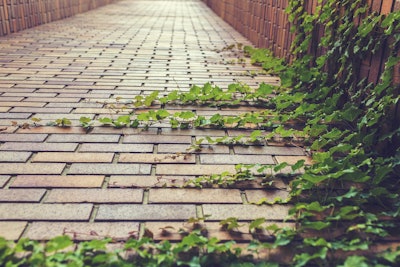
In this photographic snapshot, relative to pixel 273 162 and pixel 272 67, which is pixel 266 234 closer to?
pixel 273 162

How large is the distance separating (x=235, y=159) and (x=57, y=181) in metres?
0.77

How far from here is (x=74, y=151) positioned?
1975 millimetres

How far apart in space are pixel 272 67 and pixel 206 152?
6.02 ft

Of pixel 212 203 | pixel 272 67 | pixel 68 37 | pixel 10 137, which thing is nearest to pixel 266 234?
pixel 212 203

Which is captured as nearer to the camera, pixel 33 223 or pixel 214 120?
pixel 33 223

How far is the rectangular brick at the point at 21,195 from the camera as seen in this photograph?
154cm

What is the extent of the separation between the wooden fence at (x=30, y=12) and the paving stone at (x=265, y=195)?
13.9ft

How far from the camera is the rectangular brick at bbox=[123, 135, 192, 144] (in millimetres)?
2100

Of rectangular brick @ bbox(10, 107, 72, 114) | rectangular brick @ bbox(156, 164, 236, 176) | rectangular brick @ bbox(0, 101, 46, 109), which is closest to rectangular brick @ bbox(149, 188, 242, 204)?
rectangular brick @ bbox(156, 164, 236, 176)

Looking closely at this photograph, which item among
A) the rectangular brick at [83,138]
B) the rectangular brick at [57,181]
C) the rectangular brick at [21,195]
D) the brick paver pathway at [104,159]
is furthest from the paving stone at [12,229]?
the rectangular brick at [83,138]

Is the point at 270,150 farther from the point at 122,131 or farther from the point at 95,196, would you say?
the point at 95,196

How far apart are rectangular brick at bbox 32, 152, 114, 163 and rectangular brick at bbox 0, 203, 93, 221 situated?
1.27 feet

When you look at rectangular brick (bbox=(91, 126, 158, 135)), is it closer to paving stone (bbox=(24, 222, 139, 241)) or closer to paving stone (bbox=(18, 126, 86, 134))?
paving stone (bbox=(18, 126, 86, 134))

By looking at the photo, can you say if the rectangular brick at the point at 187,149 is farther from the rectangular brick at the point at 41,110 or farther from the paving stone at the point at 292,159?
the rectangular brick at the point at 41,110
